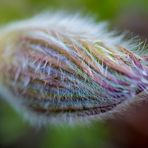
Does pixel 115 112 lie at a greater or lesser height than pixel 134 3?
lesser

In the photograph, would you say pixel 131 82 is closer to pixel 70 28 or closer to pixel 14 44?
pixel 70 28

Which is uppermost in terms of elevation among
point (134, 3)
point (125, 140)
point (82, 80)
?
point (134, 3)

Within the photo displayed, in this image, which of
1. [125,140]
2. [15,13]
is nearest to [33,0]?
[15,13]

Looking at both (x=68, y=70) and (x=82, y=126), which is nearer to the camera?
(x=68, y=70)

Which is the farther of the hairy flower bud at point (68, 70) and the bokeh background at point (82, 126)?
the bokeh background at point (82, 126)

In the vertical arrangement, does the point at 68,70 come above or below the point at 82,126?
below

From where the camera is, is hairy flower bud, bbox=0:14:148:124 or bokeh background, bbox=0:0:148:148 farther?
bokeh background, bbox=0:0:148:148

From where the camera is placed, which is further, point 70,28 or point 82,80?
point 70,28

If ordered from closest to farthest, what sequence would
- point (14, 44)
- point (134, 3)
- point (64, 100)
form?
1. point (64, 100)
2. point (14, 44)
3. point (134, 3)
